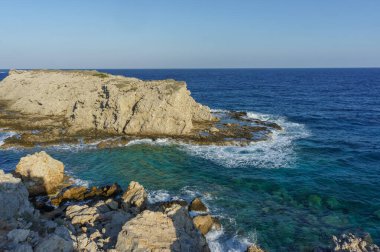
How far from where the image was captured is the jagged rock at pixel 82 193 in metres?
29.4

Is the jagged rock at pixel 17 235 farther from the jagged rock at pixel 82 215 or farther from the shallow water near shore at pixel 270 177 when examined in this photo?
the shallow water near shore at pixel 270 177

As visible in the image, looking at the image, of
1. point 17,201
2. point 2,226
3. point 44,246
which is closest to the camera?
point 44,246

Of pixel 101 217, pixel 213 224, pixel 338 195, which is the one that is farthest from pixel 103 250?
pixel 338 195

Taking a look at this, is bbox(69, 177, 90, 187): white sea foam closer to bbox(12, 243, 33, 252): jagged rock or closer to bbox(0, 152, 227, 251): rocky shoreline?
bbox(0, 152, 227, 251): rocky shoreline

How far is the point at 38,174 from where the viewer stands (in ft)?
102

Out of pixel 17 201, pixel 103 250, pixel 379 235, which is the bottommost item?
pixel 379 235

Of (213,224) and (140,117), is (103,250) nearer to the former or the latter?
(213,224)

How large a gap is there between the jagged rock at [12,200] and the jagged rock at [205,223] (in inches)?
460

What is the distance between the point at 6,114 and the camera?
62562 millimetres

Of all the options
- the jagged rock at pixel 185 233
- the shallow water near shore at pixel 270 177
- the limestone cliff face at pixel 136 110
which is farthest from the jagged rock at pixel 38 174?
the limestone cliff face at pixel 136 110

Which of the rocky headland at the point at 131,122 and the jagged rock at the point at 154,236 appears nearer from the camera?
the jagged rock at the point at 154,236

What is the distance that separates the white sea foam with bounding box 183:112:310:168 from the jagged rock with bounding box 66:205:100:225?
18.7 metres

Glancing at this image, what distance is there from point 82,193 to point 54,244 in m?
14.2

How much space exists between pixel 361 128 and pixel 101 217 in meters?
50.4
